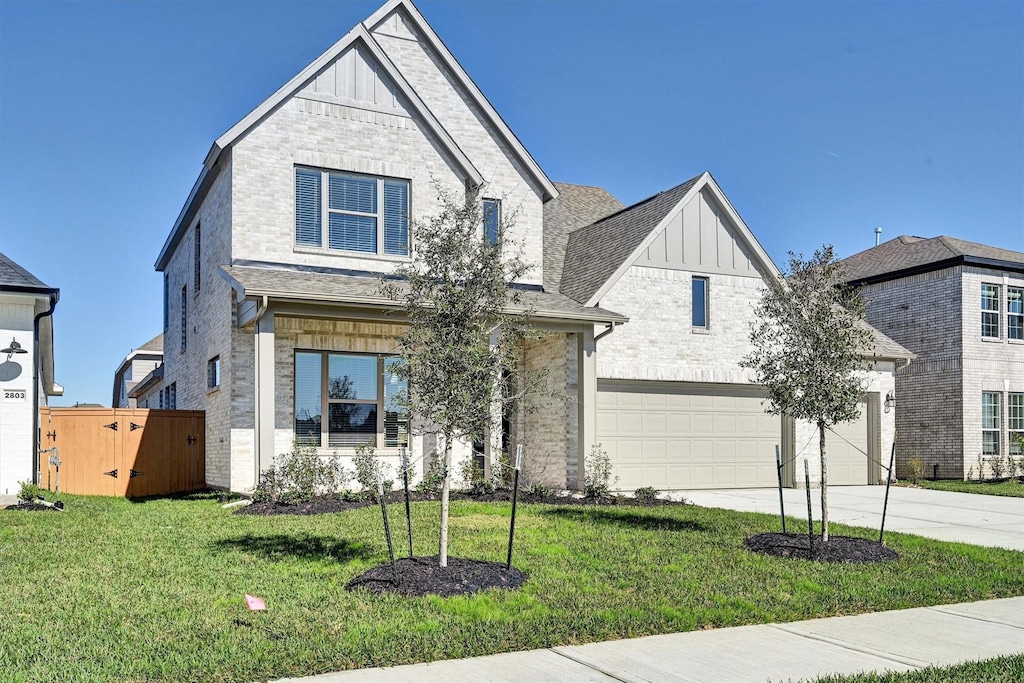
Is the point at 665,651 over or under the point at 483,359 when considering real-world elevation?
under

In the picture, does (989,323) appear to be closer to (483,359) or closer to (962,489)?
(962,489)

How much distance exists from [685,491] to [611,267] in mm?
4890

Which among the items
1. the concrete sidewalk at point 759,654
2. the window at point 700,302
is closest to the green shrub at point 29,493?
the concrete sidewalk at point 759,654

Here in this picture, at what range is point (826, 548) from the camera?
1031 centimetres

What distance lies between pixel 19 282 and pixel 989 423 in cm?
2304

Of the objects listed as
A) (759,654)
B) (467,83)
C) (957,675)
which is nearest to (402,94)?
(467,83)

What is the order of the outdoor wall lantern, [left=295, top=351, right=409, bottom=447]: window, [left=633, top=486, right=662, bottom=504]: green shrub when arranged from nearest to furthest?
the outdoor wall lantern
[left=633, top=486, right=662, bottom=504]: green shrub
[left=295, top=351, right=409, bottom=447]: window

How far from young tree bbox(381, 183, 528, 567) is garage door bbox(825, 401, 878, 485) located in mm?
14396

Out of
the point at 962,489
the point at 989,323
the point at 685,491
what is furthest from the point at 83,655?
the point at 989,323

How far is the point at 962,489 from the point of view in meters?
20.8

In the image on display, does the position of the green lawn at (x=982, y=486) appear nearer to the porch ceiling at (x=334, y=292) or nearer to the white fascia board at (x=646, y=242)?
the white fascia board at (x=646, y=242)

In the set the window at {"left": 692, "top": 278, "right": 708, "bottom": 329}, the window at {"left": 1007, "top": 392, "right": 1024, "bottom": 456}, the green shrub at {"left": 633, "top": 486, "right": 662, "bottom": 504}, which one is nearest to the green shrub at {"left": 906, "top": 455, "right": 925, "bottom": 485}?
the window at {"left": 1007, "top": 392, "right": 1024, "bottom": 456}

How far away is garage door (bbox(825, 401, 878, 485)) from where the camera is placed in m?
21.3

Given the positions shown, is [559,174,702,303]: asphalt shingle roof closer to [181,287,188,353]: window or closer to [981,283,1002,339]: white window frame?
[181,287,188,353]: window
